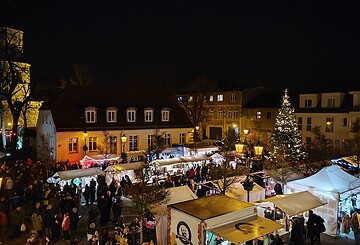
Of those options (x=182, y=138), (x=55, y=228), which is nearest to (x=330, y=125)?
(x=182, y=138)

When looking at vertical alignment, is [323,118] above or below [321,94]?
below

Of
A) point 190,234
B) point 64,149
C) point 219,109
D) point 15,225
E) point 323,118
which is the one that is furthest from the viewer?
point 219,109

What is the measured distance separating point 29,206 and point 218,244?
35.2 feet

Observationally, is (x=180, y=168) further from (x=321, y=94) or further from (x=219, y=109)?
(x=219, y=109)

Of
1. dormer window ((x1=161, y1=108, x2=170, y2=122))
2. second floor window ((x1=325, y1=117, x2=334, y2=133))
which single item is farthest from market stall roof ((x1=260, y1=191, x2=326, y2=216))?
second floor window ((x1=325, y1=117, x2=334, y2=133))

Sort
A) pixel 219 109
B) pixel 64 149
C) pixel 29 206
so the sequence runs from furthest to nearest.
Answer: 1. pixel 219 109
2. pixel 64 149
3. pixel 29 206

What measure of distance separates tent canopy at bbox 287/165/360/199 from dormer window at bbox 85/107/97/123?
19330 mm

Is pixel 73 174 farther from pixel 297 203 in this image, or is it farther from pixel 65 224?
pixel 297 203

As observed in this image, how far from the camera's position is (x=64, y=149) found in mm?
27891

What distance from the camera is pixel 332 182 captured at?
1505cm

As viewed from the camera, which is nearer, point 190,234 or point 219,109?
point 190,234

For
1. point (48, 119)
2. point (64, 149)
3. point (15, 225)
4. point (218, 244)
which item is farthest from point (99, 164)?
point (218, 244)

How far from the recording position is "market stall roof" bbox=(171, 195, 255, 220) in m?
9.99

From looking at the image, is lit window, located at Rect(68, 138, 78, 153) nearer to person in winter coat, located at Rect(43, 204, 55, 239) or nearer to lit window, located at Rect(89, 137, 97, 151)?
lit window, located at Rect(89, 137, 97, 151)
